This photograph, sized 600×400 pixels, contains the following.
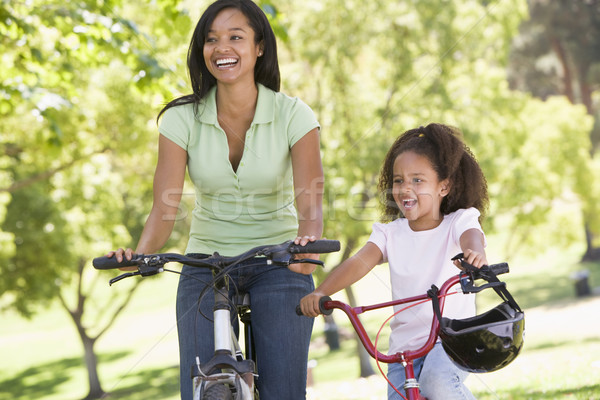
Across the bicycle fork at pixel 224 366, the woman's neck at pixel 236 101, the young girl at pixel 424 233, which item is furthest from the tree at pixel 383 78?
the bicycle fork at pixel 224 366

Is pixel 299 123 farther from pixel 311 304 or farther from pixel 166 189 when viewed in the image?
pixel 311 304

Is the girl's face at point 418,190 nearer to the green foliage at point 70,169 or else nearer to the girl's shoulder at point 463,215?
the girl's shoulder at point 463,215

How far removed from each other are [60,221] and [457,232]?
1035 cm

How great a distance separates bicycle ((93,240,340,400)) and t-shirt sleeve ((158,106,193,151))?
2.44ft

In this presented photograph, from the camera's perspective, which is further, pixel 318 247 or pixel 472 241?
pixel 472 241

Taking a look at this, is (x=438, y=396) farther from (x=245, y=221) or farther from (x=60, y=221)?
(x=60, y=221)

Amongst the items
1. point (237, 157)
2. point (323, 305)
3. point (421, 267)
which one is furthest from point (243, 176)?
point (421, 267)

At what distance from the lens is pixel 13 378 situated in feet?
70.1

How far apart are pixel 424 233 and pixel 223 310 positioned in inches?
39.6

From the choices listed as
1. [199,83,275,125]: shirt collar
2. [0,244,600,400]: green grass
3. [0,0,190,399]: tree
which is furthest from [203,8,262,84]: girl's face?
[0,244,600,400]: green grass

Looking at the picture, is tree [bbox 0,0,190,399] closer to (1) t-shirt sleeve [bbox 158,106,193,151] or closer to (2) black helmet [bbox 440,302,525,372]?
(1) t-shirt sleeve [bbox 158,106,193,151]

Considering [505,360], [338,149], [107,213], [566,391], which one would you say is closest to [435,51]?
[338,149]

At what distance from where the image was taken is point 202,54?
3.12 metres

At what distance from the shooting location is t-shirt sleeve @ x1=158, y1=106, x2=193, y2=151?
297cm
